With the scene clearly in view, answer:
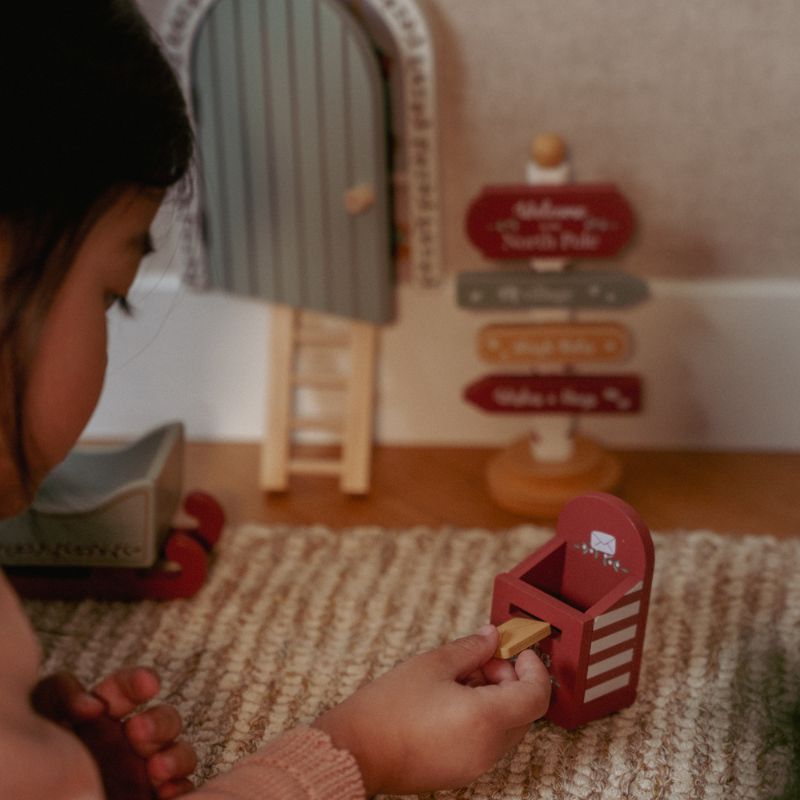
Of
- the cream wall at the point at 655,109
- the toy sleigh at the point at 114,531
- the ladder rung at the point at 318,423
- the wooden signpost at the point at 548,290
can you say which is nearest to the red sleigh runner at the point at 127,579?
the toy sleigh at the point at 114,531

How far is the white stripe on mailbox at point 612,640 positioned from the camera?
784mm

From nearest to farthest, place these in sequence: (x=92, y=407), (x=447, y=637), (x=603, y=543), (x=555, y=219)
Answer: (x=92, y=407) < (x=603, y=543) < (x=447, y=637) < (x=555, y=219)

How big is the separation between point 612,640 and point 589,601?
0.04 m

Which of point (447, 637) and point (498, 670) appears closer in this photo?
point (498, 670)

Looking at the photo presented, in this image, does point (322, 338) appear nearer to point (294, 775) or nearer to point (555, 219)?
point (555, 219)

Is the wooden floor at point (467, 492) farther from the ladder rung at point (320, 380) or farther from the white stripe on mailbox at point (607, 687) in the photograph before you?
the white stripe on mailbox at point (607, 687)

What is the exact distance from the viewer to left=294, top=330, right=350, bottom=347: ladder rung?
128 centimetres

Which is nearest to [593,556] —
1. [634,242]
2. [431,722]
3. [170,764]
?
[431,722]

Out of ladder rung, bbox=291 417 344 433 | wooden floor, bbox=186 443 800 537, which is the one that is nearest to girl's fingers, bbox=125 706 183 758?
wooden floor, bbox=186 443 800 537

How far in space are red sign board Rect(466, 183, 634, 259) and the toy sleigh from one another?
39 centimetres

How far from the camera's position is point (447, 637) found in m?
0.95

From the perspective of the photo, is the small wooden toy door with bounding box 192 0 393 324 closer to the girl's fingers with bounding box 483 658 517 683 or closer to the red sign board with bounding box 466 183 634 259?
the red sign board with bounding box 466 183 634 259

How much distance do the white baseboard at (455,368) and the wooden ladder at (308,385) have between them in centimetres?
5

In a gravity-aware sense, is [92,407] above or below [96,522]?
above
